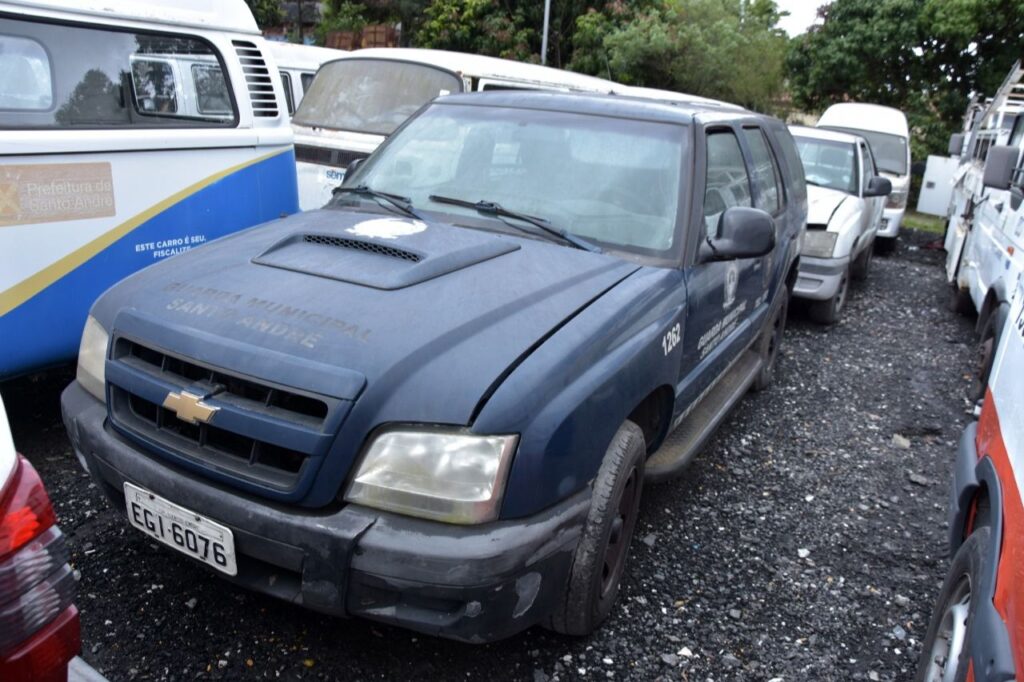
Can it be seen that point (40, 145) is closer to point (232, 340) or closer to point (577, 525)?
point (232, 340)

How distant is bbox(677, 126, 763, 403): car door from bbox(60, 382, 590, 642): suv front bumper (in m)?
1.21

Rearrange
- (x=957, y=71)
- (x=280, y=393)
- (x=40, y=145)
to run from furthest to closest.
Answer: (x=957, y=71) < (x=40, y=145) < (x=280, y=393)

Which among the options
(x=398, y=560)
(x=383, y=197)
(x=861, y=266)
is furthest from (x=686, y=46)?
(x=398, y=560)

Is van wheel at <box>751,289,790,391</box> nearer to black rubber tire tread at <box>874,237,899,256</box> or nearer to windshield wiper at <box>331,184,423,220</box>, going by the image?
windshield wiper at <box>331,184,423,220</box>

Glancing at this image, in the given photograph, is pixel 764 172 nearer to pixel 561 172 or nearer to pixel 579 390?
pixel 561 172

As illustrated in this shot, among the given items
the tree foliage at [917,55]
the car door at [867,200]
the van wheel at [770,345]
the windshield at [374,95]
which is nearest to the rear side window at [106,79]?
the windshield at [374,95]

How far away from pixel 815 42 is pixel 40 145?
19492 mm

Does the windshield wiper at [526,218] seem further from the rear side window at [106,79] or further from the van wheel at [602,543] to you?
the rear side window at [106,79]

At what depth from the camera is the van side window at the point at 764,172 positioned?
439 centimetres

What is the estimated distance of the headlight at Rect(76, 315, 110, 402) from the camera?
2721 mm

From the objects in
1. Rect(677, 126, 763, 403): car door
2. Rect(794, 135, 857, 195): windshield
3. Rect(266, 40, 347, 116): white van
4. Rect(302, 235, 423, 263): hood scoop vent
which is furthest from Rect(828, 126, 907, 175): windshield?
Rect(302, 235, 423, 263): hood scoop vent

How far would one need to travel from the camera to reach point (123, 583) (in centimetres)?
295

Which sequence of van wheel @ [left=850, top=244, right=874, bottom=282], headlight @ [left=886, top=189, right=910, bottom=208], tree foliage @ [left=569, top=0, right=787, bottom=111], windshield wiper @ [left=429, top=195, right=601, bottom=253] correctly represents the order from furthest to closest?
tree foliage @ [left=569, top=0, right=787, bottom=111] < headlight @ [left=886, top=189, right=910, bottom=208] < van wheel @ [left=850, top=244, right=874, bottom=282] < windshield wiper @ [left=429, top=195, right=601, bottom=253]

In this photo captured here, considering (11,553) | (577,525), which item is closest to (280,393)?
(11,553)
